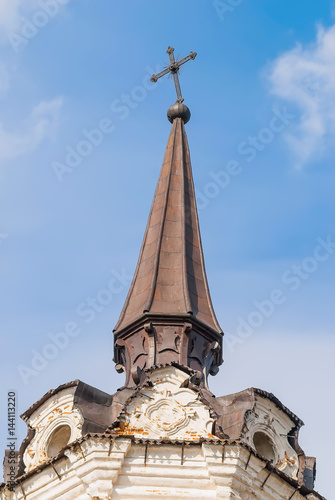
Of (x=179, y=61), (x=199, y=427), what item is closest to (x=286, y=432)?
(x=199, y=427)

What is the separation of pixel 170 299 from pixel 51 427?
13.6ft

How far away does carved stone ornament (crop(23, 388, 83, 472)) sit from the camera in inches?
1051

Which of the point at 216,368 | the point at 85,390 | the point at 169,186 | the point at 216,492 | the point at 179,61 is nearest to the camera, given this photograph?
the point at 216,492

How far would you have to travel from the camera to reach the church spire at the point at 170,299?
28.6 metres

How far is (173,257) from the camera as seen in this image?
3080cm

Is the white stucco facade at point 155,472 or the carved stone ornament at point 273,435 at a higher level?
the carved stone ornament at point 273,435

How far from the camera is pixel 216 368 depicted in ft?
97.5

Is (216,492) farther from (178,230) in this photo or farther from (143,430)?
(178,230)

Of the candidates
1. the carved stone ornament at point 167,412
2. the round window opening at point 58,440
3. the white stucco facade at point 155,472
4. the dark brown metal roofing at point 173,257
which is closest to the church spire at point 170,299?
the dark brown metal roofing at point 173,257

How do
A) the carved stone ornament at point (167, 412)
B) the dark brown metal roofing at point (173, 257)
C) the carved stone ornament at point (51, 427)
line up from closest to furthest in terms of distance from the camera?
the carved stone ornament at point (167, 412) < the carved stone ornament at point (51, 427) < the dark brown metal roofing at point (173, 257)

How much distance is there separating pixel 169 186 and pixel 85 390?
24.1 feet

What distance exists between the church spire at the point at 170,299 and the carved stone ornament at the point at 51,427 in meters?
1.45

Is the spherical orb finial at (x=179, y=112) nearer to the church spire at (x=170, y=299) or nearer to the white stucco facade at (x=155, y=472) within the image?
the church spire at (x=170, y=299)

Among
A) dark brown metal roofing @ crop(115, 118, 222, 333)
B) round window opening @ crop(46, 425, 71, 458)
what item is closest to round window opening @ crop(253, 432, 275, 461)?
dark brown metal roofing @ crop(115, 118, 222, 333)
